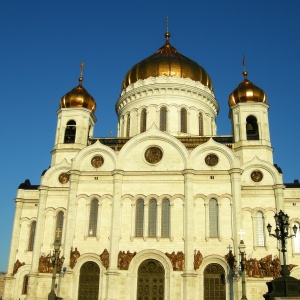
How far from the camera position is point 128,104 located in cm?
3272

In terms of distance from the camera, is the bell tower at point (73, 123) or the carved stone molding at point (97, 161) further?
the bell tower at point (73, 123)

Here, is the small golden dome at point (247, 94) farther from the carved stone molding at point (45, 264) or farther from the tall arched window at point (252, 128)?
the carved stone molding at point (45, 264)

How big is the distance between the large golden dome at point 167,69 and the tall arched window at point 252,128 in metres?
6.32

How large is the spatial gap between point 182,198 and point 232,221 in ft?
10.7

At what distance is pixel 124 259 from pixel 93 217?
340cm

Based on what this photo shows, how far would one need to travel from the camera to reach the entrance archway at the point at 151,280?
22828 millimetres

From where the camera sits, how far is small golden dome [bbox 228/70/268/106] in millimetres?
27938

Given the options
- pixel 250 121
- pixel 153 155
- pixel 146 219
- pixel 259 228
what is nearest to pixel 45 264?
pixel 146 219

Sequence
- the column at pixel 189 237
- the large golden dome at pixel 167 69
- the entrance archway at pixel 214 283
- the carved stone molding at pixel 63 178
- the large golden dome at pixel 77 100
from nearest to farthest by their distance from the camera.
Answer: the column at pixel 189 237
the entrance archway at pixel 214 283
the carved stone molding at pixel 63 178
the large golden dome at pixel 77 100
the large golden dome at pixel 167 69

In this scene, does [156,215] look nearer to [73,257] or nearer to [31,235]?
[73,257]

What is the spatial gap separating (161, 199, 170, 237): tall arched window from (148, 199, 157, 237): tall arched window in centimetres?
50

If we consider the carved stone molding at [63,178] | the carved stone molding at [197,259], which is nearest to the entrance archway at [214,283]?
the carved stone molding at [197,259]

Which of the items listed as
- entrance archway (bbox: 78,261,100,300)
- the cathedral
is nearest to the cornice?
the cathedral

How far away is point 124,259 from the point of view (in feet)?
76.2
